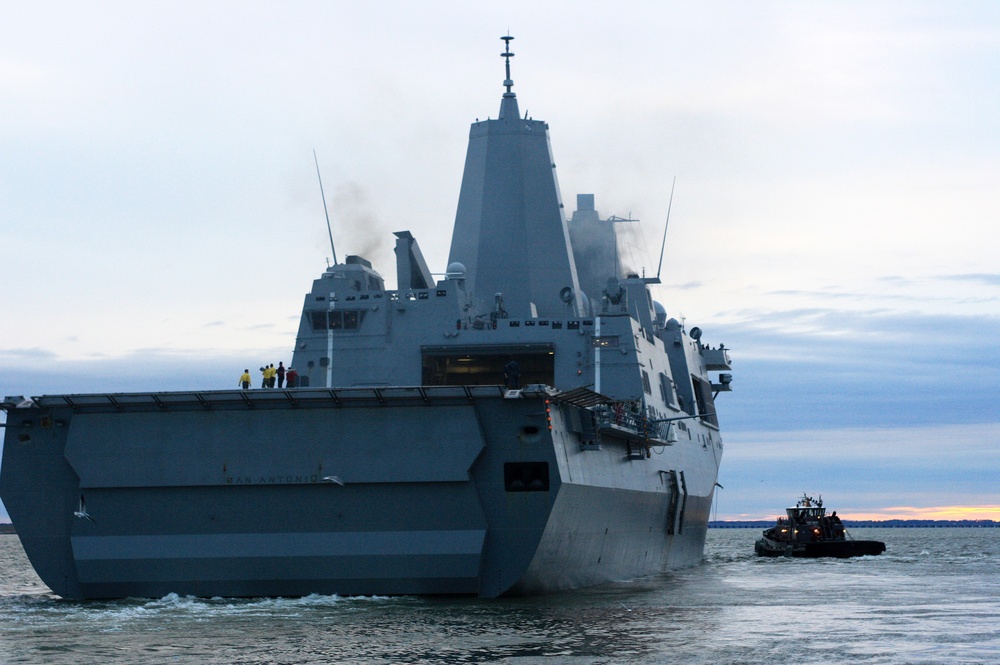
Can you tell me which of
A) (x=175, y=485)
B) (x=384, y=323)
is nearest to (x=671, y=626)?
(x=175, y=485)

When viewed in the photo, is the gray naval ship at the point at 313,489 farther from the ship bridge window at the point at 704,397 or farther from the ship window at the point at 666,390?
the ship bridge window at the point at 704,397

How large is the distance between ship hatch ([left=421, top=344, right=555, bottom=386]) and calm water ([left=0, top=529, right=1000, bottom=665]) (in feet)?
19.5

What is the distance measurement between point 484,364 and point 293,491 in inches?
334

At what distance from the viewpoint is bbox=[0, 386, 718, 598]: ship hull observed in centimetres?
2408

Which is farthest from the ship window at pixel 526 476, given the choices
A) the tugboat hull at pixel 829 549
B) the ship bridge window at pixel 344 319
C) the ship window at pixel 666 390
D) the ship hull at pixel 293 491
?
the tugboat hull at pixel 829 549

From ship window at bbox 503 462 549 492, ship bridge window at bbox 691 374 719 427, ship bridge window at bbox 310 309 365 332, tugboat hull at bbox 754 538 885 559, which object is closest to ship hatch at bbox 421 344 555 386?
ship bridge window at bbox 310 309 365 332

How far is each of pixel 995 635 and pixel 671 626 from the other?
17.2 ft

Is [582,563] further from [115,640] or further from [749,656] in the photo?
[115,640]

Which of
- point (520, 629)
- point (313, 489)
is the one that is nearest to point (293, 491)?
point (313, 489)

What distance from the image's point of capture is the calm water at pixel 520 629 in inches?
711

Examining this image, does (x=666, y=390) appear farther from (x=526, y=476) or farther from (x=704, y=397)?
(x=526, y=476)

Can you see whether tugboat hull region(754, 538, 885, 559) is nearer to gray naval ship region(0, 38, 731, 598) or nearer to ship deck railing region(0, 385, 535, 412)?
gray naval ship region(0, 38, 731, 598)

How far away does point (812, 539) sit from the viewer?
191 feet

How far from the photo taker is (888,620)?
2295 centimetres
